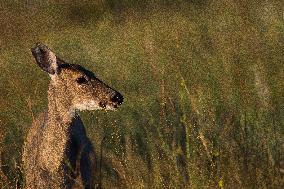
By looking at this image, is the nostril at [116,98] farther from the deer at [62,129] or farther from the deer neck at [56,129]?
the deer neck at [56,129]

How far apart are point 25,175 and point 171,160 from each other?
143 cm

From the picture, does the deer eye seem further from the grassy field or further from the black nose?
the grassy field

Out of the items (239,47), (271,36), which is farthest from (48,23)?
(239,47)

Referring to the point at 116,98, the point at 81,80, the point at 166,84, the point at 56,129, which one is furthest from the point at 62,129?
the point at 166,84

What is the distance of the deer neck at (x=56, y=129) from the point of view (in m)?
6.11

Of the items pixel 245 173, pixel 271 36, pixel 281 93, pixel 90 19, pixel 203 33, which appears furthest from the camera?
pixel 90 19

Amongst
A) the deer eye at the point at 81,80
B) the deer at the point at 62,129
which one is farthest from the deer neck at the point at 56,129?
the deer eye at the point at 81,80

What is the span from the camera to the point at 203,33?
10.1 metres

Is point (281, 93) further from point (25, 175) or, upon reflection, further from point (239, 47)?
point (25, 175)

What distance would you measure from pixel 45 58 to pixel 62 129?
2.47ft

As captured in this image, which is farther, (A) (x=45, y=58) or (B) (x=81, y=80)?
(B) (x=81, y=80)

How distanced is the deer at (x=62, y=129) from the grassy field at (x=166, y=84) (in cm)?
20

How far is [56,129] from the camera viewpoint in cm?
641

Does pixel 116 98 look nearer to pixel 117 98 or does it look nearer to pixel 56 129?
pixel 117 98
